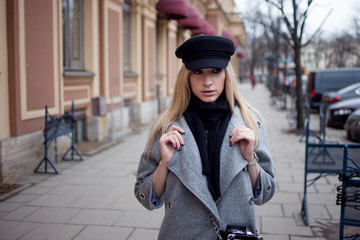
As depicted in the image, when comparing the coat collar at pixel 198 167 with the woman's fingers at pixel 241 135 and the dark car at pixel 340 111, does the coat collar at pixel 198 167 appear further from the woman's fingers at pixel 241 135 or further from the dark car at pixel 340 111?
the dark car at pixel 340 111


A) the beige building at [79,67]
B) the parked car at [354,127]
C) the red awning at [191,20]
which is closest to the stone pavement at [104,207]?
the beige building at [79,67]

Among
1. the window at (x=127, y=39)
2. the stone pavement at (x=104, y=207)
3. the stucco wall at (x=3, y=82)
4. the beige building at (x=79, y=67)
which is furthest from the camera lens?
the window at (x=127, y=39)

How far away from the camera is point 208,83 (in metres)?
1.96

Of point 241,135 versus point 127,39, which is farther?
point 127,39

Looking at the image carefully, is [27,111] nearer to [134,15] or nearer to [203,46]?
[203,46]

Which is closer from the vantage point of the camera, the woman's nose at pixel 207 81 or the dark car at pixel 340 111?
the woman's nose at pixel 207 81

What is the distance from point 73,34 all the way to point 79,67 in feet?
2.47

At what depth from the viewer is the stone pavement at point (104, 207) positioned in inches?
167

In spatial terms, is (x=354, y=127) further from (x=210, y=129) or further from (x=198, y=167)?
(x=198, y=167)

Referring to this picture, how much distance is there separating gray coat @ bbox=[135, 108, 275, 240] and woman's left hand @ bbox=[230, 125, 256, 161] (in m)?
0.03

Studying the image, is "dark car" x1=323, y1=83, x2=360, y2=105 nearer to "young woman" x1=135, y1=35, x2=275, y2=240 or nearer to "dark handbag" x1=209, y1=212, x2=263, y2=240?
"young woman" x1=135, y1=35, x2=275, y2=240

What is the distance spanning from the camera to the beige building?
20.1 feet

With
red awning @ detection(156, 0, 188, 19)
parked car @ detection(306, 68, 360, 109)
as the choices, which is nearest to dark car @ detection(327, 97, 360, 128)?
parked car @ detection(306, 68, 360, 109)

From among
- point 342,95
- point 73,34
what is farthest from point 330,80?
point 73,34
